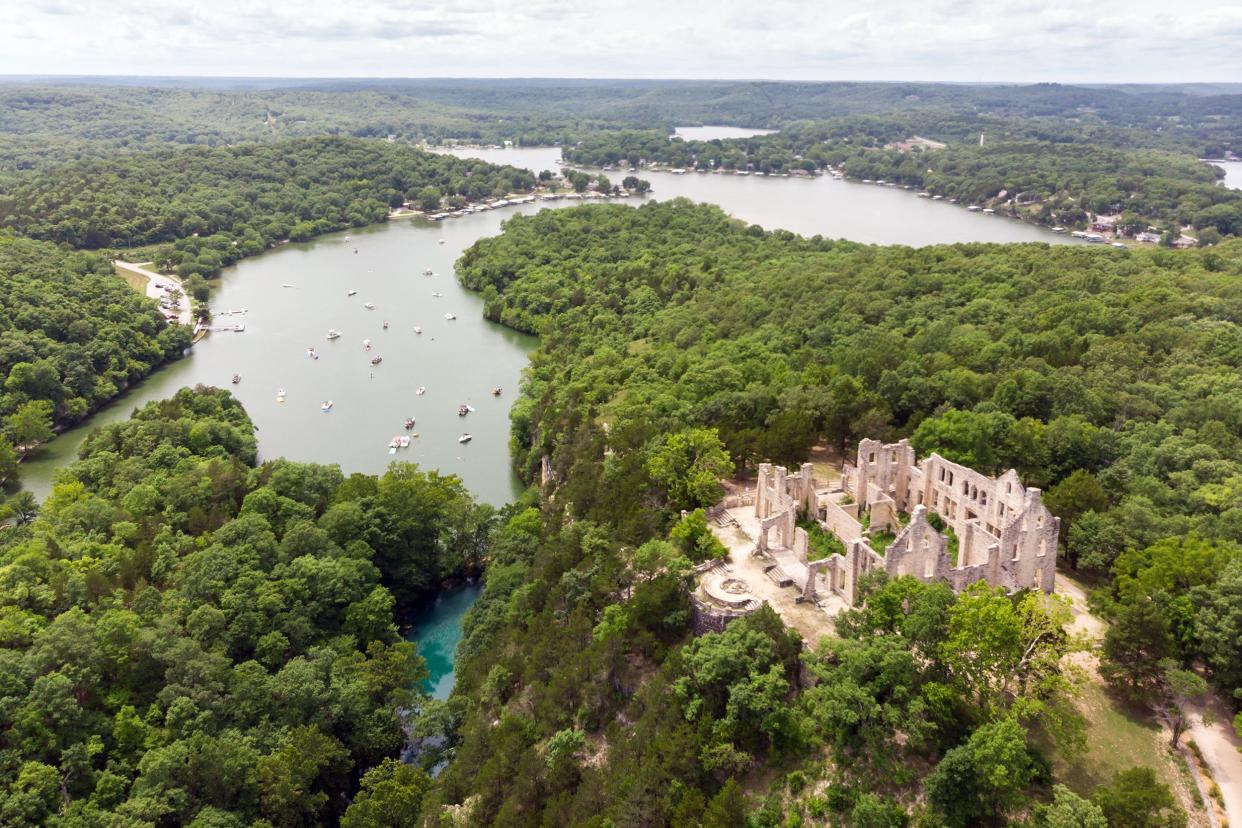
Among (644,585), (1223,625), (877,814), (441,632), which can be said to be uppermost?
(1223,625)

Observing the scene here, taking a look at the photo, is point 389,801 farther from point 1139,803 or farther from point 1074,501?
point 1074,501

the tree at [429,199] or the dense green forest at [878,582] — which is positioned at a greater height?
the dense green forest at [878,582]

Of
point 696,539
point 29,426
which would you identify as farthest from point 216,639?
point 29,426

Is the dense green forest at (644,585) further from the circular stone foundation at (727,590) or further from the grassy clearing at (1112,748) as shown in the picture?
the circular stone foundation at (727,590)

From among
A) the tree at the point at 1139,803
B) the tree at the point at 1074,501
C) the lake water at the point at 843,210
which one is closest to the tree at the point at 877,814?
the tree at the point at 1139,803

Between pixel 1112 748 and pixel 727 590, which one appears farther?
pixel 727 590

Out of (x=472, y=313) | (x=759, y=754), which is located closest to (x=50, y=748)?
(x=759, y=754)
